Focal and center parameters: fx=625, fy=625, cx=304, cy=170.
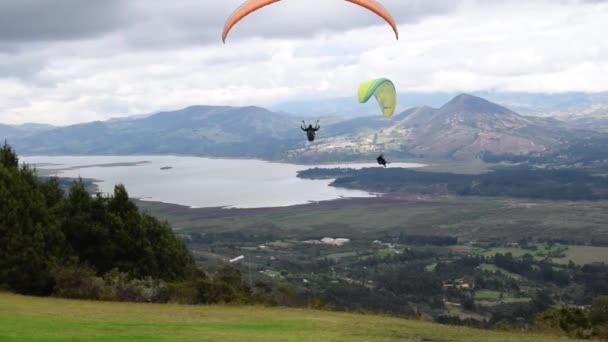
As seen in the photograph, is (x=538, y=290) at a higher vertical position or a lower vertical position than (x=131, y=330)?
lower

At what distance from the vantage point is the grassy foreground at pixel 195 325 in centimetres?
1942

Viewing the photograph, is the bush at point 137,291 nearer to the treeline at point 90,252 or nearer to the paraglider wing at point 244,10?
the treeline at point 90,252

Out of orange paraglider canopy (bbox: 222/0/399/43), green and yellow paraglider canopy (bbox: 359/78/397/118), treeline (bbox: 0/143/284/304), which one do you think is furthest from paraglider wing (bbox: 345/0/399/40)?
treeline (bbox: 0/143/284/304)

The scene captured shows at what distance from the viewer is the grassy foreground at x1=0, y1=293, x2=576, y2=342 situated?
63.7 feet

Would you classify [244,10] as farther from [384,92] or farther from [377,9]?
[384,92]

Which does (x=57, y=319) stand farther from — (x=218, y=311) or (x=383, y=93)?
(x=383, y=93)

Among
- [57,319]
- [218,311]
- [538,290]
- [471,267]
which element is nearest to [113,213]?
[218,311]

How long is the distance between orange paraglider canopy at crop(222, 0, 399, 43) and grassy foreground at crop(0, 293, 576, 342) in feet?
33.9

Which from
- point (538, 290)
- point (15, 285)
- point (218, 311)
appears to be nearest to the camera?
point (218, 311)

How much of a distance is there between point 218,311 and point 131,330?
7053mm

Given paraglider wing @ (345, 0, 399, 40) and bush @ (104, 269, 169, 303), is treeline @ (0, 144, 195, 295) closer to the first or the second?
bush @ (104, 269, 169, 303)

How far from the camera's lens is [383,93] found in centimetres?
3206

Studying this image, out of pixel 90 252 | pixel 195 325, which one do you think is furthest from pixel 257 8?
pixel 90 252

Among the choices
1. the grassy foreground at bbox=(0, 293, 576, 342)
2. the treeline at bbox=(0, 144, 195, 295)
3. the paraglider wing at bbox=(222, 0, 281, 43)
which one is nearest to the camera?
the grassy foreground at bbox=(0, 293, 576, 342)
